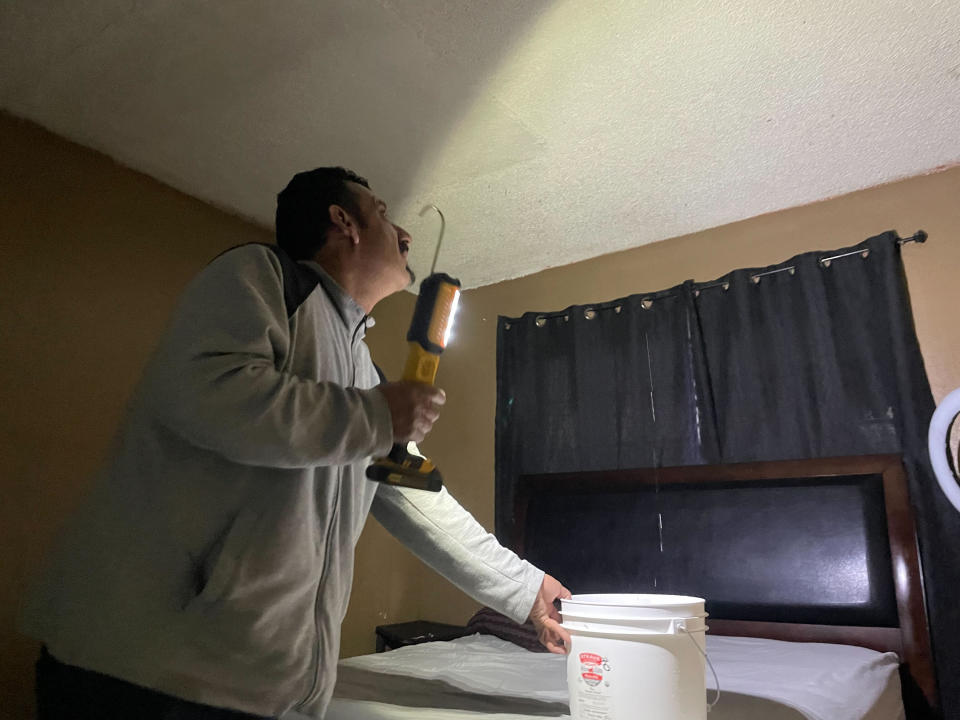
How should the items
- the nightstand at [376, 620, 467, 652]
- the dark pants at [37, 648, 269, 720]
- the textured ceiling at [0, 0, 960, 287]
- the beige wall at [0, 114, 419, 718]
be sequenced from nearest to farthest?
the dark pants at [37, 648, 269, 720]
the textured ceiling at [0, 0, 960, 287]
the beige wall at [0, 114, 419, 718]
the nightstand at [376, 620, 467, 652]

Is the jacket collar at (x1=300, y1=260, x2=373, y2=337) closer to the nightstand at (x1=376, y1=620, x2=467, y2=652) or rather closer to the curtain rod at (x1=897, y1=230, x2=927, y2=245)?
the nightstand at (x1=376, y1=620, x2=467, y2=652)

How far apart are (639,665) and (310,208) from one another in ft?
3.44

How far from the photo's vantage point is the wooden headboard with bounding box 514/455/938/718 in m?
1.91

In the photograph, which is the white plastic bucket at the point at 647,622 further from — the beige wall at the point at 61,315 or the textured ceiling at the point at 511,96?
the beige wall at the point at 61,315

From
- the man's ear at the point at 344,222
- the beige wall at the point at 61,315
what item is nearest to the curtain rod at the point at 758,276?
the beige wall at the point at 61,315

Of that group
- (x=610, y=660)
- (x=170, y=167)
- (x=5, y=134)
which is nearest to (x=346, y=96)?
(x=170, y=167)

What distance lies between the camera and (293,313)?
3.33ft

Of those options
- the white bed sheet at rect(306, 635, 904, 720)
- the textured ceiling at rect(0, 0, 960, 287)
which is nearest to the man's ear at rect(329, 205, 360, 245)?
the textured ceiling at rect(0, 0, 960, 287)

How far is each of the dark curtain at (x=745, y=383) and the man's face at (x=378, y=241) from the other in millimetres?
1465

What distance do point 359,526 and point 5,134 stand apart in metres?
1.83

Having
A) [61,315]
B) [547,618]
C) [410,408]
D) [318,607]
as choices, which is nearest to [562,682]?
[547,618]

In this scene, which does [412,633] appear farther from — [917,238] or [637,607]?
[917,238]

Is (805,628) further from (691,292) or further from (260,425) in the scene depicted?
(260,425)

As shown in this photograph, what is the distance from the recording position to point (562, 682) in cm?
147
